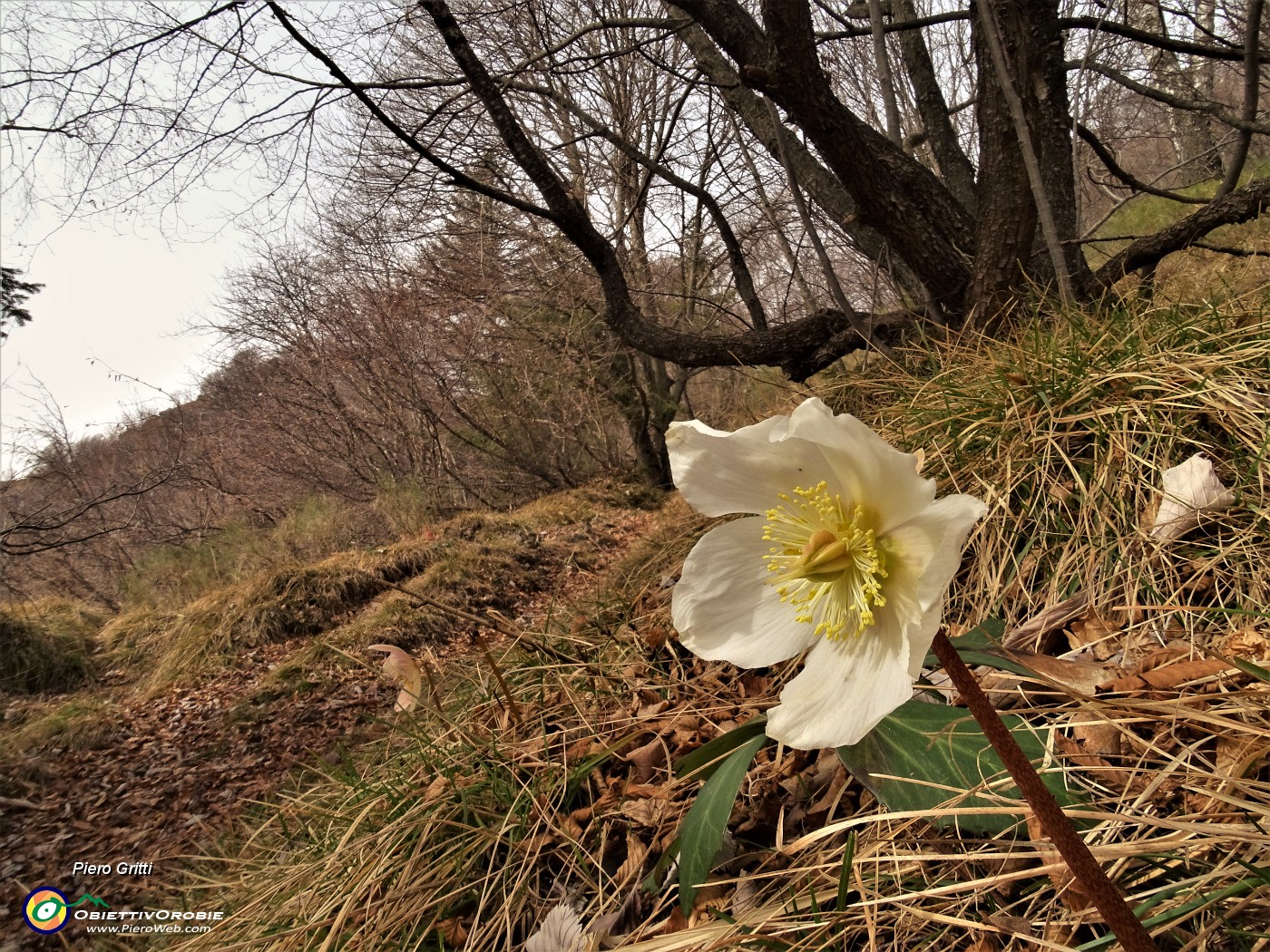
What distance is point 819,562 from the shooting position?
0.68 m

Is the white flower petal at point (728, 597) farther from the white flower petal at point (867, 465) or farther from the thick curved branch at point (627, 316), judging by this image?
the thick curved branch at point (627, 316)

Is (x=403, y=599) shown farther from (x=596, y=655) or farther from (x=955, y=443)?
(x=955, y=443)

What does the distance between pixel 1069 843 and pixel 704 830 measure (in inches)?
18.5

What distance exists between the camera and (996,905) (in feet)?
2.54

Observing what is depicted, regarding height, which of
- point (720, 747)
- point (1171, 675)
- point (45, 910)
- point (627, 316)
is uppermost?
point (627, 316)

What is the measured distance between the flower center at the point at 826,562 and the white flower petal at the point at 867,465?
25mm

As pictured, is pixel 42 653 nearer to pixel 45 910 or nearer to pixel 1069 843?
pixel 45 910

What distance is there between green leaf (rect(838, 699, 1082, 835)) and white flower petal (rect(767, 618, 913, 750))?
251mm

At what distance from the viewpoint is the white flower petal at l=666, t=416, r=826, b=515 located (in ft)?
2.31

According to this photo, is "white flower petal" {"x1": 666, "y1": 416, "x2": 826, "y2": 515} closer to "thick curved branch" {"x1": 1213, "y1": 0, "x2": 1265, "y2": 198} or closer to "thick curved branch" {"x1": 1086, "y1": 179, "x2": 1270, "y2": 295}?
"thick curved branch" {"x1": 1086, "y1": 179, "x2": 1270, "y2": 295}

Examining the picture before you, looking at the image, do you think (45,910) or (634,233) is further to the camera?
(634,233)

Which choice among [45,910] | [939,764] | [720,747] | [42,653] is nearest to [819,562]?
[939,764]

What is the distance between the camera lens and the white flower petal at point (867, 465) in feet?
1.99

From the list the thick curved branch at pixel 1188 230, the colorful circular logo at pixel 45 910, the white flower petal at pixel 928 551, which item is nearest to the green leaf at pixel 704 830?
the white flower petal at pixel 928 551
